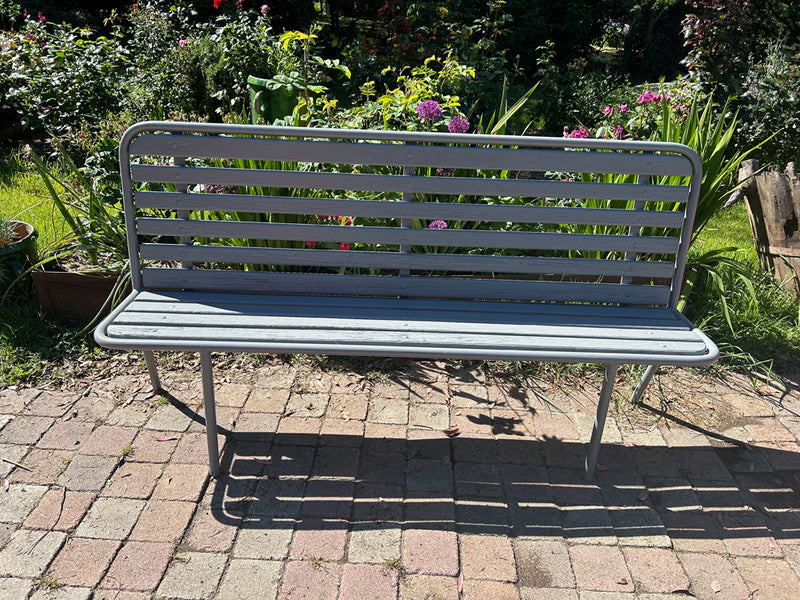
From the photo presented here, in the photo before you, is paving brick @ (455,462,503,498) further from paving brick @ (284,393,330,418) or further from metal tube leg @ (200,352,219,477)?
metal tube leg @ (200,352,219,477)

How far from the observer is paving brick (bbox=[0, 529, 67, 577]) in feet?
7.41

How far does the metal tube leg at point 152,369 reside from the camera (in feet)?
10.1

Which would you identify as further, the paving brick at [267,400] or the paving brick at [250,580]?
the paving brick at [267,400]

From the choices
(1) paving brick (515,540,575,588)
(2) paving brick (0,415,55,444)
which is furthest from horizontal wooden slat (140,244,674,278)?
(1) paving brick (515,540,575,588)

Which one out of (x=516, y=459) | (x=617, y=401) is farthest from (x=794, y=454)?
(x=516, y=459)

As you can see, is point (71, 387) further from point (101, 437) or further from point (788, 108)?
point (788, 108)

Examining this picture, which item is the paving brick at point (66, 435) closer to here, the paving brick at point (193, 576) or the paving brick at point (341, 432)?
the paving brick at point (193, 576)

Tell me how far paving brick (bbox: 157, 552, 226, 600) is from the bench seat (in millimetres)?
724

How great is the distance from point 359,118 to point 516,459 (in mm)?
2162

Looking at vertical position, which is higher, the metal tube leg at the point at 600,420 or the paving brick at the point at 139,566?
the metal tube leg at the point at 600,420

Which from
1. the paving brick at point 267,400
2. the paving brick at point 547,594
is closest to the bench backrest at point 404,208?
the paving brick at point 267,400

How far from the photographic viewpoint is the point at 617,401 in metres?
3.33

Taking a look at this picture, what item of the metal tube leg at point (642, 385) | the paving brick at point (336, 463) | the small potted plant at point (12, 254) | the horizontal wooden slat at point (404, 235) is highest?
the horizontal wooden slat at point (404, 235)

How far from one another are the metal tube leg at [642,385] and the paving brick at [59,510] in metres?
2.39
